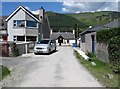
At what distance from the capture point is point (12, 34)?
148 feet

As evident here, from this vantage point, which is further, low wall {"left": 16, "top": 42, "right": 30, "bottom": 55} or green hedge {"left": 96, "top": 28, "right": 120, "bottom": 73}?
low wall {"left": 16, "top": 42, "right": 30, "bottom": 55}

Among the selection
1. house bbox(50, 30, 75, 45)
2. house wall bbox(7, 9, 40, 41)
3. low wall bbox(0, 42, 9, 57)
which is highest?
house wall bbox(7, 9, 40, 41)

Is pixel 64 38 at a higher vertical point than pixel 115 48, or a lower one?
higher

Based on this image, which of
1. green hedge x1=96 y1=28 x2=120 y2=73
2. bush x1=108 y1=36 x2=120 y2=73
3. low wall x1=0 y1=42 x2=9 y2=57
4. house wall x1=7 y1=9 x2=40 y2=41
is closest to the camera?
bush x1=108 y1=36 x2=120 y2=73

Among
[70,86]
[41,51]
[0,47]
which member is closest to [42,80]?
[70,86]

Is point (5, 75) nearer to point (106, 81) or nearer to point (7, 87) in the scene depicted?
point (7, 87)

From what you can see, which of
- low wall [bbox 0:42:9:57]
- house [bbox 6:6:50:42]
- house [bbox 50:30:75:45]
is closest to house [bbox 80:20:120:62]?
low wall [bbox 0:42:9:57]

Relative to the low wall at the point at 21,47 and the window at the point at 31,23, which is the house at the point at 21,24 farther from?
the low wall at the point at 21,47

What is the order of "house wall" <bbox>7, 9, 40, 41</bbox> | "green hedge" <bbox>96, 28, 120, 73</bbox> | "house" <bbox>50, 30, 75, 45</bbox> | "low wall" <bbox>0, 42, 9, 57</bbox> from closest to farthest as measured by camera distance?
"green hedge" <bbox>96, 28, 120, 73</bbox>, "low wall" <bbox>0, 42, 9, 57</bbox>, "house wall" <bbox>7, 9, 40, 41</bbox>, "house" <bbox>50, 30, 75, 45</bbox>

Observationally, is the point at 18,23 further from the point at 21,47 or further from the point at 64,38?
the point at 64,38

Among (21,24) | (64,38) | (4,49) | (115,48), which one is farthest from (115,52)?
(64,38)

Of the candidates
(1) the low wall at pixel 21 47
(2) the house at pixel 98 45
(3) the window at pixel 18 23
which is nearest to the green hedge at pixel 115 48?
(2) the house at pixel 98 45

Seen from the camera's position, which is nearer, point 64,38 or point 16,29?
point 16,29

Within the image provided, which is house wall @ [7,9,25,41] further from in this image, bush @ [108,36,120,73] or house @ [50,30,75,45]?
house @ [50,30,75,45]
